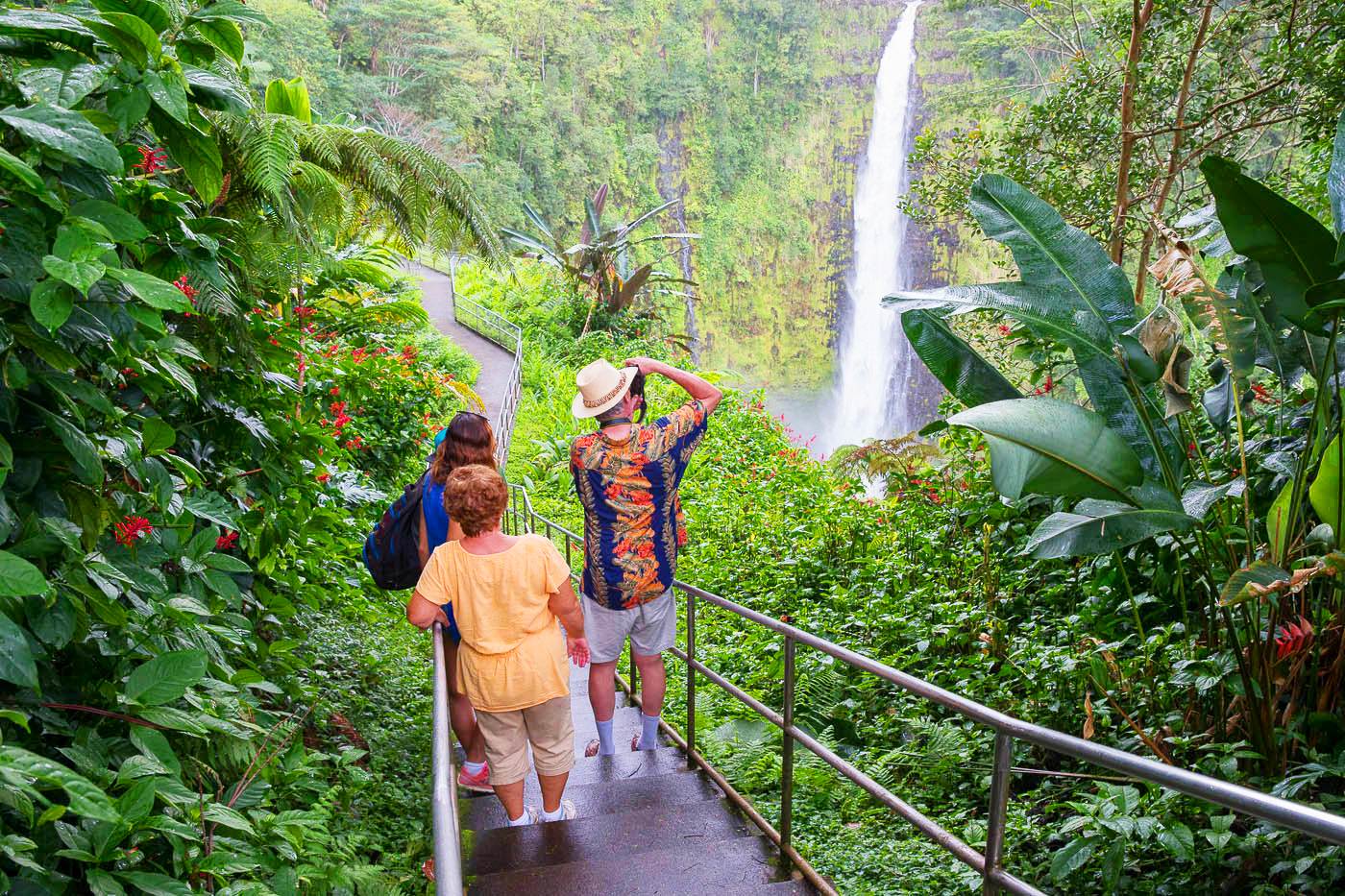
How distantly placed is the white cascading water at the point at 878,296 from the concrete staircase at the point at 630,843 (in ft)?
75.2

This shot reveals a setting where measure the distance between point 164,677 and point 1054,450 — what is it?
237cm

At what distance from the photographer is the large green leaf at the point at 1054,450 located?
263 cm

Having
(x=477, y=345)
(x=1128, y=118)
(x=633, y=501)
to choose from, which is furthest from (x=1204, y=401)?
(x=477, y=345)

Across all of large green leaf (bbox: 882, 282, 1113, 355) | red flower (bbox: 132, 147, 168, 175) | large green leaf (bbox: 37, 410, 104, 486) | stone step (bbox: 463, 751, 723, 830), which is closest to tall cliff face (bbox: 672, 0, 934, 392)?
large green leaf (bbox: 882, 282, 1113, 355)

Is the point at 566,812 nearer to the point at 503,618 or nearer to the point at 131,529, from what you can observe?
the point at 503,618

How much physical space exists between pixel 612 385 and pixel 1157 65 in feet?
20.5

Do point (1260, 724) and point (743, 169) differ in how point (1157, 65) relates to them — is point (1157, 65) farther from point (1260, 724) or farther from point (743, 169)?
point (743, 169)

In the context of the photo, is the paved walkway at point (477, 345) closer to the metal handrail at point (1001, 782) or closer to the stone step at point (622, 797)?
the stone step at point (622, 797)

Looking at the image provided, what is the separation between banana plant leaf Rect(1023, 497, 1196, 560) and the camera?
2.69 m

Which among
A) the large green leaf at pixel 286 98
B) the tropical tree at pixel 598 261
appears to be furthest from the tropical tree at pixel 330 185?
the tropical tree at pixel 598 261

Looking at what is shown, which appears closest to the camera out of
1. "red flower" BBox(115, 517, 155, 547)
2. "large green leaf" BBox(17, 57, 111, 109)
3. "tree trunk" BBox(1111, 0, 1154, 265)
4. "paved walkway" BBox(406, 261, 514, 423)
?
"large green leaf" BBox(17, 57, 111, 109)

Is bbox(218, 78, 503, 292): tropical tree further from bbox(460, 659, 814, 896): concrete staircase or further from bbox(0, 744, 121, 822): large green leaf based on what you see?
bbox(460, 659, 814, 896): concrete staircase

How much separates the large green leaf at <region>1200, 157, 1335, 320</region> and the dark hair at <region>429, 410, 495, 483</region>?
241 cm

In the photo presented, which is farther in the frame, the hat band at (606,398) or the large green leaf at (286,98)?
the large green leaf at (286,98)
